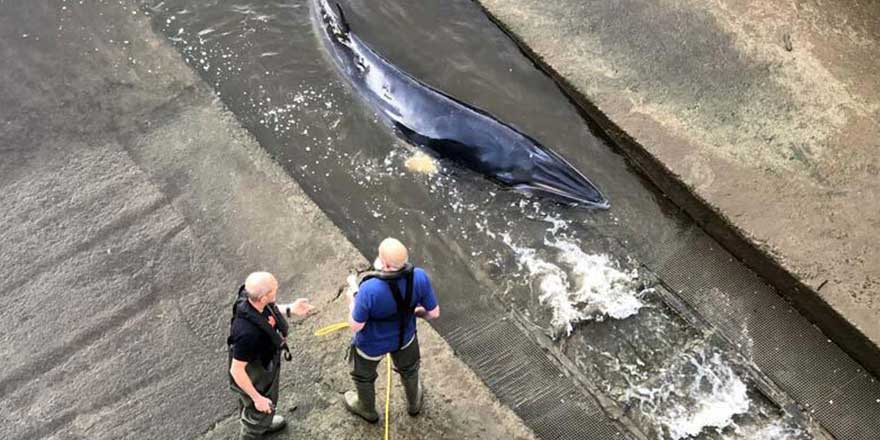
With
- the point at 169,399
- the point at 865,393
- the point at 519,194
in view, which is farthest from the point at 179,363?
the point at 865,393

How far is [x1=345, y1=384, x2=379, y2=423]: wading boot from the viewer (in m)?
5.23

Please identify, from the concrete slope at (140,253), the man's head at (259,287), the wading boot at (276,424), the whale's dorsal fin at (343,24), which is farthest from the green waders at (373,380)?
the whale's dorsal fin at (343,24)

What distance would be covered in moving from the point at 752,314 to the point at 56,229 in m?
5.71

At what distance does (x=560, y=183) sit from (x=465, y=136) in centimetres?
93

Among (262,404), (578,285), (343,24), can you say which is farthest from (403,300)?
(343,24)

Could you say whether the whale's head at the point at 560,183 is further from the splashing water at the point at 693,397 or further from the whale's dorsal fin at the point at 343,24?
the whale's dorsal fin at the point at 343,24

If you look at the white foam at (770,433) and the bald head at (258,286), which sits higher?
the bald head at (258,286)

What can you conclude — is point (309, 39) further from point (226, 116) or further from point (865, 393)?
point (865, 393)

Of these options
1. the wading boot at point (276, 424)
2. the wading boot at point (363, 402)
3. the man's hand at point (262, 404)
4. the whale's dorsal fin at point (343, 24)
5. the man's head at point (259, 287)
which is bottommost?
the wading boot at point (276, 424)

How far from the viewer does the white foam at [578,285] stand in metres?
6.38

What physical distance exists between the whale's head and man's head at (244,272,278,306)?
10.4 ft

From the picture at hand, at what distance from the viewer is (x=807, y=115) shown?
7.32m

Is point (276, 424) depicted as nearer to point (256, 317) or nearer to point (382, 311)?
point (256, 317)

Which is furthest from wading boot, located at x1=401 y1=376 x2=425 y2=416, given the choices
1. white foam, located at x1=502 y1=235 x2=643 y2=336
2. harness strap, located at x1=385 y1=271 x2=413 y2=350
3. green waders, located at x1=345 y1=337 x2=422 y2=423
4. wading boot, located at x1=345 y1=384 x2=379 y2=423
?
white foam, located at x1=502 y1=235 x2=643 y2=336
